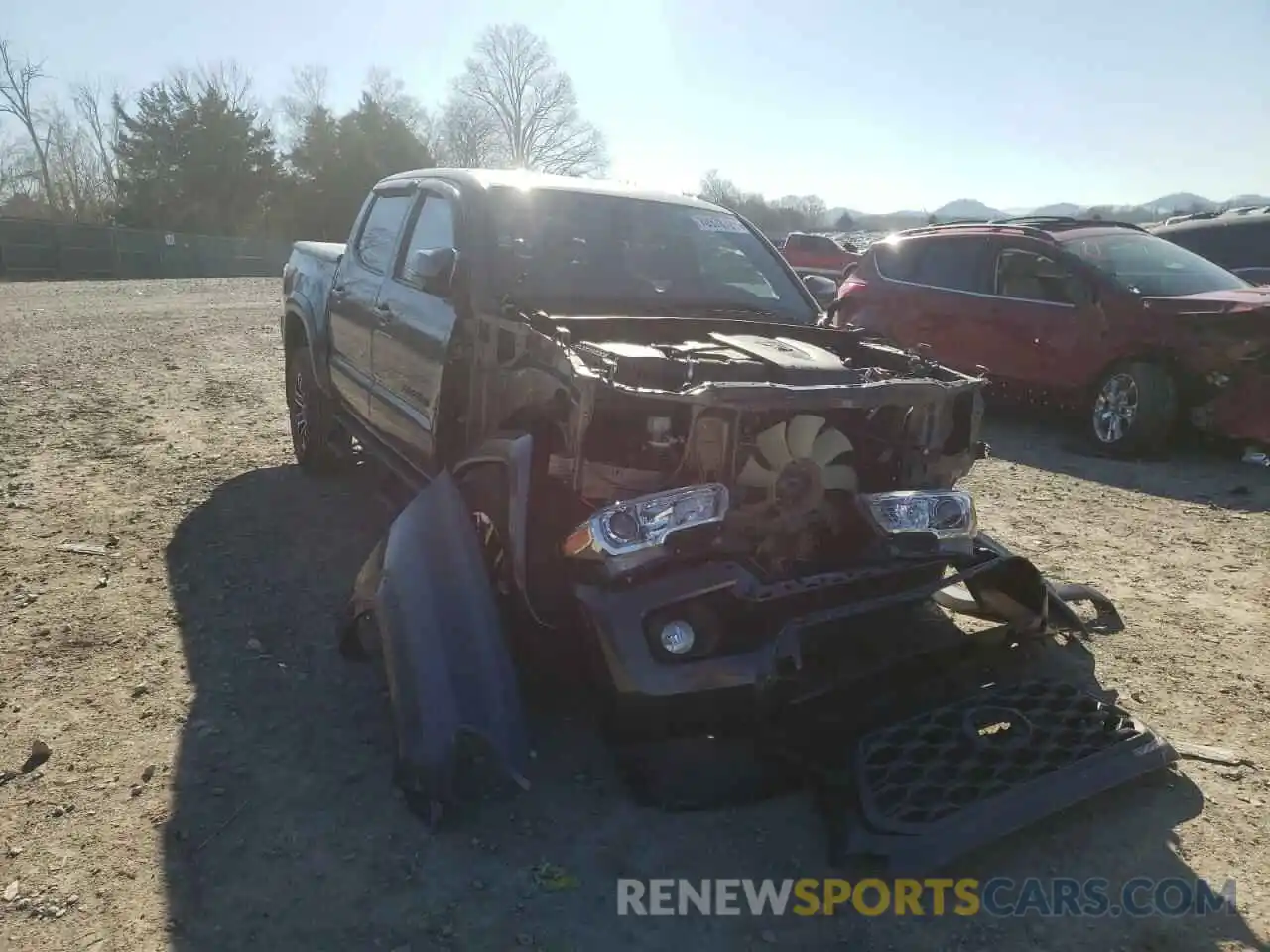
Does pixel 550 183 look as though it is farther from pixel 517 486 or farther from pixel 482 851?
pixel 482 851

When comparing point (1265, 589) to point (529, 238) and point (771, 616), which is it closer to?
point (771, 616)

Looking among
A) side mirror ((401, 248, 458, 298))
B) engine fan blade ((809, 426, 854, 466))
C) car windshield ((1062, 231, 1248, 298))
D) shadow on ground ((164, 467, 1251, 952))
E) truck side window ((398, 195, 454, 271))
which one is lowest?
shadow on ground ((164, 467, 1251, 952))

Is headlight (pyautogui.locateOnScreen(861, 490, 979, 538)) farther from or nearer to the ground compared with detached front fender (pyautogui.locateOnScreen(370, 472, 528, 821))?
farther from the ground

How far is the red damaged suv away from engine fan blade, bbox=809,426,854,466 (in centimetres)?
322

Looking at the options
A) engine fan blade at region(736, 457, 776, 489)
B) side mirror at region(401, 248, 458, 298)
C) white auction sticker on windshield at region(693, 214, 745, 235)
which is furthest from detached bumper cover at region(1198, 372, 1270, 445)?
side mirror at region(401, 248, 458, 298)

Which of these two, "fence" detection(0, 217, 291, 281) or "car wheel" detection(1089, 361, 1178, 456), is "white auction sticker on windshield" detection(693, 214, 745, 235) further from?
"fence" detection(0, 217, 291, 281)

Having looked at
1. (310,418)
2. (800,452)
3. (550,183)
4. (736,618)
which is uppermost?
(550,183)

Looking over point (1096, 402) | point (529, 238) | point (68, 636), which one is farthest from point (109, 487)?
point (1096, 402)

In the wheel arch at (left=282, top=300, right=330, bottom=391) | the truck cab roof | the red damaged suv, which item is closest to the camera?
the truck cab roof

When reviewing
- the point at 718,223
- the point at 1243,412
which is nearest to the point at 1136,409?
the point at 1243,412

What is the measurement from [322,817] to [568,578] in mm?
1029

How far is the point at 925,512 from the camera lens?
10.3ft

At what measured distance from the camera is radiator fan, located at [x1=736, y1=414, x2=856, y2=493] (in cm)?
298

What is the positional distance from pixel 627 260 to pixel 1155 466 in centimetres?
499
